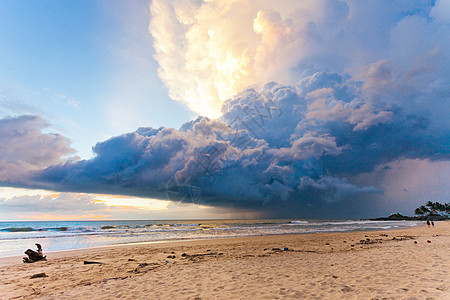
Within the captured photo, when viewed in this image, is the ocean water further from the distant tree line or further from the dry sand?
the distant tree line

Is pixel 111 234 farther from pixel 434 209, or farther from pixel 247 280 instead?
pixel 434 209

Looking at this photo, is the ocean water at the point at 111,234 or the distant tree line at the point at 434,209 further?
the distant tree line at the point at 434,209

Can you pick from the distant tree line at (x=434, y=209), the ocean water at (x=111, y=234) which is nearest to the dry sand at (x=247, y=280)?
the ocean water at (x=111, y=234)

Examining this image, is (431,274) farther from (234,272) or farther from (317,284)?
(234,272)

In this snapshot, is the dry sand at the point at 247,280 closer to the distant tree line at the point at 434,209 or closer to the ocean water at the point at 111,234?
the ocean water at the point at 111,234

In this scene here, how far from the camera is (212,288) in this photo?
7.64m

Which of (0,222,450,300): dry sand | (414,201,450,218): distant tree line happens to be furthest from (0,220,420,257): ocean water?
(414,201,450,218): distant tree line

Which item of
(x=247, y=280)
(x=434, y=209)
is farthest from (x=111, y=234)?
(x=434, y=209)

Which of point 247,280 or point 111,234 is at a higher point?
point 247,280

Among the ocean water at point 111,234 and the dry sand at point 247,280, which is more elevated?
the dry sand at point 247,280

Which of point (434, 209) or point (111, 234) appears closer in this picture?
point (111, 234)

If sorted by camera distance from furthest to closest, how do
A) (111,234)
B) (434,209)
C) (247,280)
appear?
(434,209)
(111,234)
(247,280)

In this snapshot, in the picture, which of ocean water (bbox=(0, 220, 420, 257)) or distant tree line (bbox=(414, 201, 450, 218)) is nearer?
ocean water (bbox=(0, 220, 420, 257))

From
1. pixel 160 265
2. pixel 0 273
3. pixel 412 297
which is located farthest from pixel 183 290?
pixel 0 273
